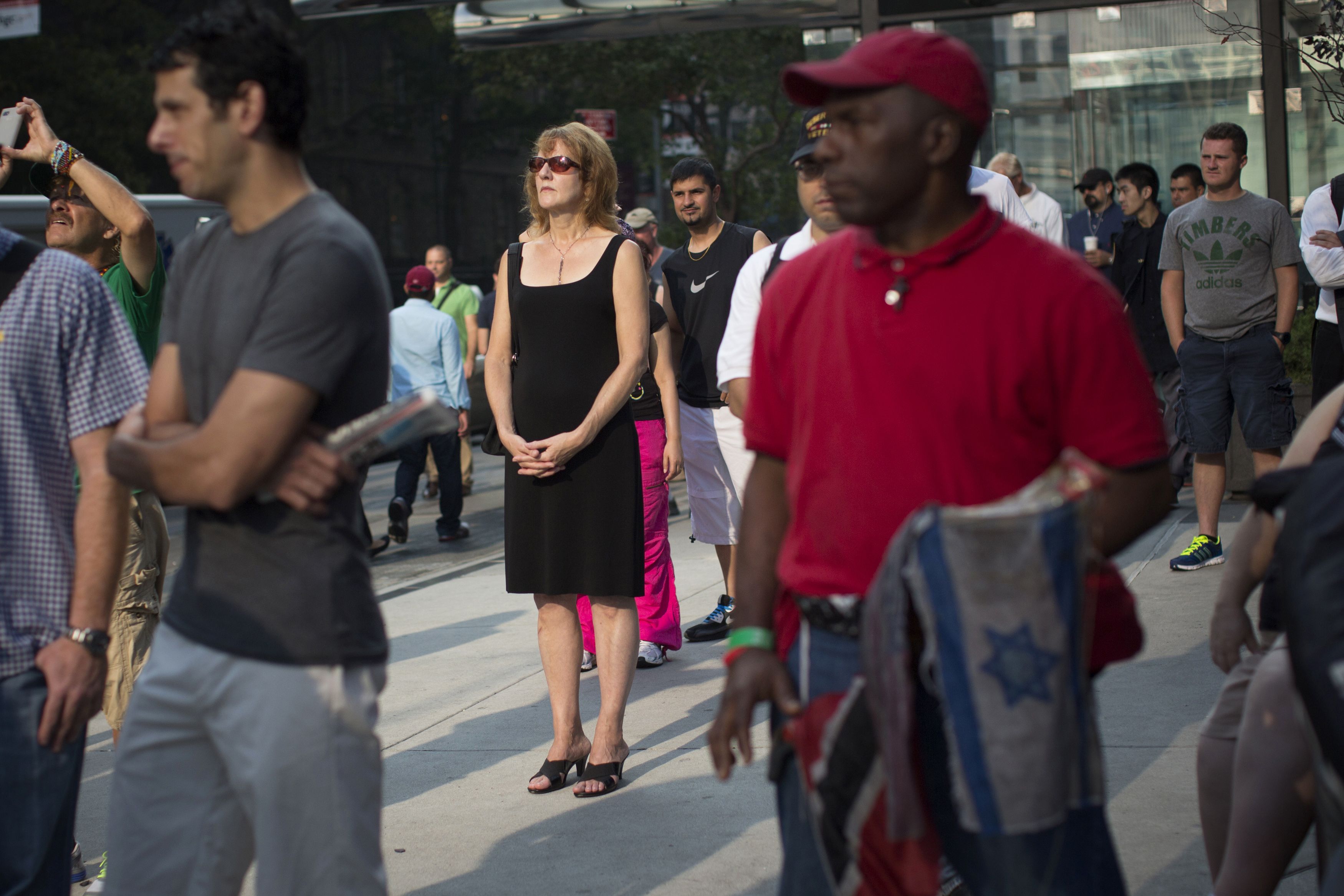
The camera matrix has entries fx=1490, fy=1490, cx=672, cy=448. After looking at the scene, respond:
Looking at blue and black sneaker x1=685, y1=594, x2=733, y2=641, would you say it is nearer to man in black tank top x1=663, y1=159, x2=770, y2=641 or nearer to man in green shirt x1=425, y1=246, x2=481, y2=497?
man in black tank top x1=663, y1=159, x2=770, y2=641

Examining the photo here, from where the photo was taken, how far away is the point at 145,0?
24562 mm

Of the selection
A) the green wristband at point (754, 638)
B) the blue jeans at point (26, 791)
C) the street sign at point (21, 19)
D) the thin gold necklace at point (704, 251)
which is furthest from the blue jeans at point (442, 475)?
the green wristband at point (754, 638)

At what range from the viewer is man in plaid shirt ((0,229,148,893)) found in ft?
8.54

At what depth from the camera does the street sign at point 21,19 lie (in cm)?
1392

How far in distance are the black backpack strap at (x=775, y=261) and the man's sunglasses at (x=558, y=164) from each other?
27.1 inches

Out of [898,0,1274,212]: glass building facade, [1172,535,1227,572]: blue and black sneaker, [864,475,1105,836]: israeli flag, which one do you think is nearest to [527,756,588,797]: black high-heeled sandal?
[864,475,1105,836]: israeli flag

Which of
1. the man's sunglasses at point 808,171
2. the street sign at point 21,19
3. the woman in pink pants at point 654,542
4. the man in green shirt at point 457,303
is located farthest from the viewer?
the street sign at point 21,19

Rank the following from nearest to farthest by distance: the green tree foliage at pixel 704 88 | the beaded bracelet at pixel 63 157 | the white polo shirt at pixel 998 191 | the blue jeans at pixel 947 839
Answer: the blue jeans at pixel 947 839 < the beaded bracelet at pixel 63 157 < the white polo shirt at pixel 998 191 < the green tree foliage at pixel 704 88

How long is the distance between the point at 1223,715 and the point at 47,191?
3.50m

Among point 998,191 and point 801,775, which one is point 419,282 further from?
point 801,775

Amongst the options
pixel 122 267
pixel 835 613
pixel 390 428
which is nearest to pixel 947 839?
pixel 835 613

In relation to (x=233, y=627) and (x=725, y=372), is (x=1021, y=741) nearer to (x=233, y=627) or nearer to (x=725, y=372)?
(x=233, y=627)

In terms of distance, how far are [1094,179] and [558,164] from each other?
750 cm

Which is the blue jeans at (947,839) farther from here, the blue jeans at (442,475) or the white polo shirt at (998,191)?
the blue jeans at (442,475)
